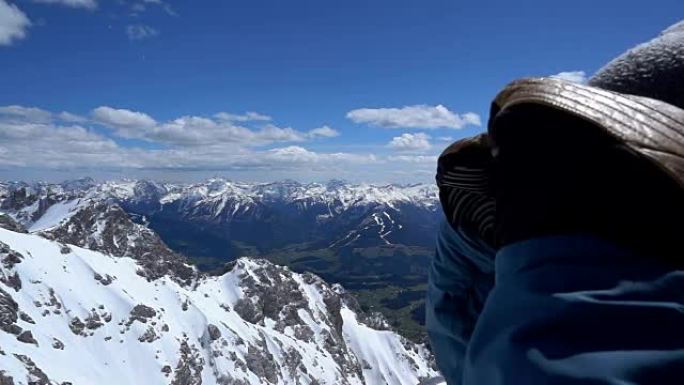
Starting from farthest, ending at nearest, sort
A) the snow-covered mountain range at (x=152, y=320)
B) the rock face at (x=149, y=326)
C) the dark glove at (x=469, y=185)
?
the snow-covered mountain range at (x=152, y=320)
the rock face at (x=149, y=326)
the dark glove at (x=469, y=185)

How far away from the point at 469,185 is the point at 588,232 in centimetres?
83

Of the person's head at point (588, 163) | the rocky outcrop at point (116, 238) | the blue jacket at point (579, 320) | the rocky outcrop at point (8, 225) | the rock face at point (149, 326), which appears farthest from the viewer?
the rocky outcrop at point (116, 238)

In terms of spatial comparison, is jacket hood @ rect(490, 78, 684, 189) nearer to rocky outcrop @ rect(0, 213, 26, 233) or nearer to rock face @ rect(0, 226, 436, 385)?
rock face @ rect(0, 226, 436, 385)

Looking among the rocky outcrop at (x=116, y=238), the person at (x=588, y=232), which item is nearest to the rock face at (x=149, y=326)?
the rocky outcrop at (x=116, y=238)

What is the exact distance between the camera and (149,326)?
4712 inches

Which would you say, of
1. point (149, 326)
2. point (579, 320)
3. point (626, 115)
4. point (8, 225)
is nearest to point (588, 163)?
point (626, 115)

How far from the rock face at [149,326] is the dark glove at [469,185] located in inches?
3555

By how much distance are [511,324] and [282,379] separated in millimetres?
132906

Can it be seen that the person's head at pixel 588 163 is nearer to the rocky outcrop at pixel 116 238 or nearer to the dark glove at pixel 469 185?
the dark glove at pixel 469 185

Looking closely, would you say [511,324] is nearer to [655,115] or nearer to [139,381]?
[655,115]

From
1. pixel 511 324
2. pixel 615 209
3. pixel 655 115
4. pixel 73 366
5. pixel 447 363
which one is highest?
pixel 655 115

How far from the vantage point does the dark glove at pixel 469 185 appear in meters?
1.88

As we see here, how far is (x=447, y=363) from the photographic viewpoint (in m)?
2.51

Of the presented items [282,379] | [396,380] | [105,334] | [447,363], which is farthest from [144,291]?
[447,363]
